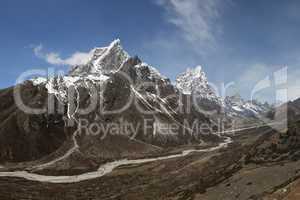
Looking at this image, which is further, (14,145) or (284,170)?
(14,145)

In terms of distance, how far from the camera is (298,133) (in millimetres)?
51000

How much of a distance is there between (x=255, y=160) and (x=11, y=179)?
4001 inches

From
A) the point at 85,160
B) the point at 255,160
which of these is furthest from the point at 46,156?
the point at 255,160

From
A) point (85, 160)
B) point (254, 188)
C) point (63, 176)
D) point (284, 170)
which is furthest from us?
point (85, 160)

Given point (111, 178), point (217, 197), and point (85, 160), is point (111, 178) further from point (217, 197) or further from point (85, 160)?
→ point (217, 197)

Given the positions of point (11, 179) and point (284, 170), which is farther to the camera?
point (11, 179)

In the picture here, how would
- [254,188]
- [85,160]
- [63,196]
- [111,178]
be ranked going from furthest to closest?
1. [85,160]
2. [111,178]
3. [63,196]
4. [254,188]

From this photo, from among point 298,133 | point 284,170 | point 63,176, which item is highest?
point 298,133

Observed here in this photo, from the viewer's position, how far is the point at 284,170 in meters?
40.7

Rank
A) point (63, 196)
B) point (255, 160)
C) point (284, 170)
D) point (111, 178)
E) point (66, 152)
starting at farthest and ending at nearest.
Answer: point (66, 152) < point (111, 178) < point (63, 196) < point (255, 160) < point (284, 170)

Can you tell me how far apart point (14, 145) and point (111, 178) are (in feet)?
271

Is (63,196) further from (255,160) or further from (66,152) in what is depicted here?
(66,152)

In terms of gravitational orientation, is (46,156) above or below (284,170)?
below

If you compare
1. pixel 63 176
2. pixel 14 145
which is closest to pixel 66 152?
pixel 14 145
